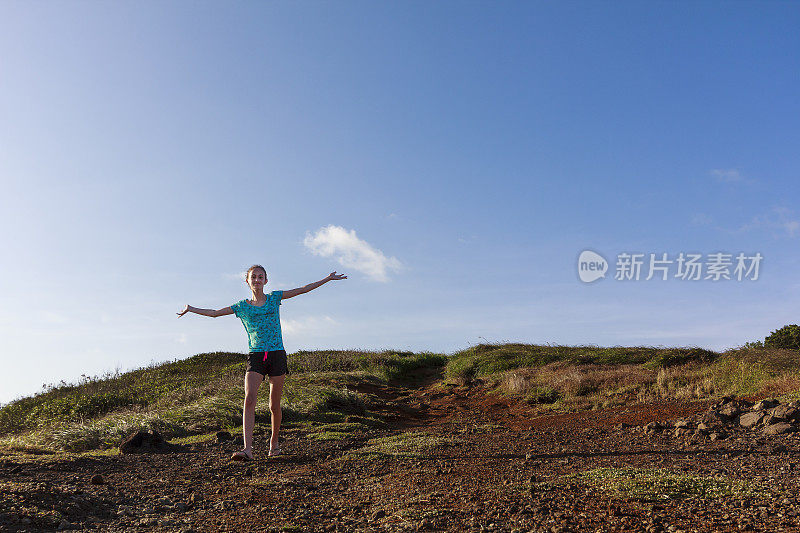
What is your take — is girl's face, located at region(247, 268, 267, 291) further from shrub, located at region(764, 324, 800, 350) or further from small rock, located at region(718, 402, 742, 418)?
shrub, located at region(764, 324, 800, 350)

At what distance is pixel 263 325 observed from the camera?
739 centimetres

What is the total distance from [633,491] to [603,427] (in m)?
5.17

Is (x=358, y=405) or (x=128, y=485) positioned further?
(x=358, y=405)

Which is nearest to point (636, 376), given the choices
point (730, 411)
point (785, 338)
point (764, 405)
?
point (764, 405)

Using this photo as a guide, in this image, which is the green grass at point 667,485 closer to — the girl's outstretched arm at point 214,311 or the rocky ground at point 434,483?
the rocky ground at point 434,483

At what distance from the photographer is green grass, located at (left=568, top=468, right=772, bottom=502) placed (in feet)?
15.3

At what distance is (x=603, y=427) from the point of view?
9.61 metres

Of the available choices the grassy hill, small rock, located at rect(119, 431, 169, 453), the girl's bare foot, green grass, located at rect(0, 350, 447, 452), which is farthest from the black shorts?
green grass, located at rect(0, 350, 447, 452)

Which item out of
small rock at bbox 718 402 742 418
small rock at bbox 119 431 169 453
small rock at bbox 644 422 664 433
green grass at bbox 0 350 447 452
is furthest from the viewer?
green grass at bbox 0 350 447 452

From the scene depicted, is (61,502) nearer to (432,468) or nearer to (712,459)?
(432,468)

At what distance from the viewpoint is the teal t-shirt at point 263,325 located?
24.2ft

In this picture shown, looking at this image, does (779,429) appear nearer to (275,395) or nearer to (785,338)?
(275,395)

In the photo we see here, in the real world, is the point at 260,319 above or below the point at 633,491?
above

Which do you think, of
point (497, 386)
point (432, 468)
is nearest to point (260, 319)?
point (432, 468)
